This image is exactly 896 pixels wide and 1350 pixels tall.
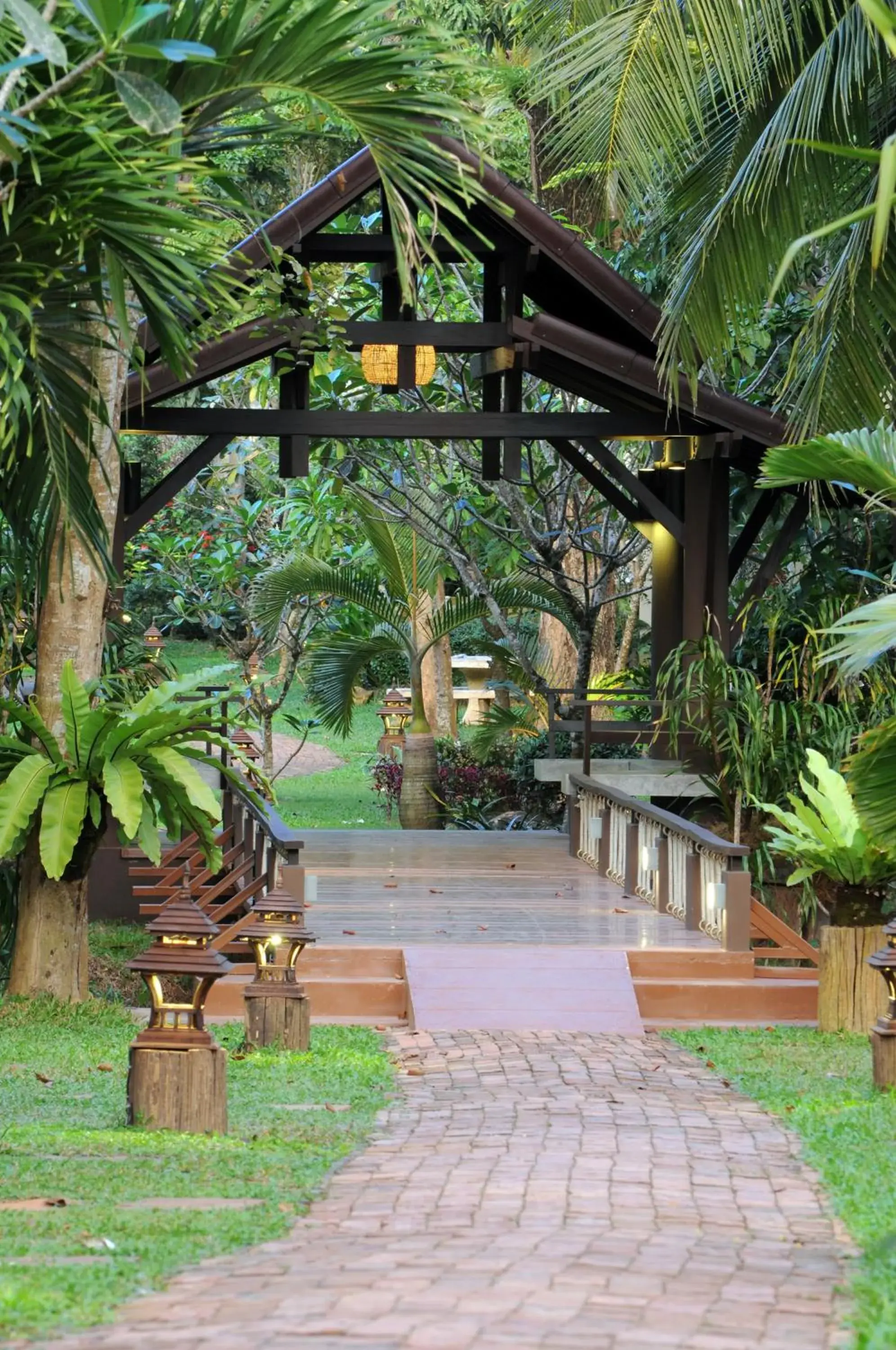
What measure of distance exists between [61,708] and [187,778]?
35.8 inches

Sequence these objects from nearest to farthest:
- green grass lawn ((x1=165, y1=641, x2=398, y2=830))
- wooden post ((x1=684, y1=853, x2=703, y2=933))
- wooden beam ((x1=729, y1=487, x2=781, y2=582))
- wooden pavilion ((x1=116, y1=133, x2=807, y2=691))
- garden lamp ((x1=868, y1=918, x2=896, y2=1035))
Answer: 1. garden lamp ((x1=868, y1=918, x2=896, y2=1035))
2. wooden post ((x1=684, y1=853, x2=703, y2=933))
3. wooden pavilion ((x1=116, y1=133, x2=807, y2=691))
4. wooden beam ((x1=729, y1=487, x2=781, y2=582))
5. green grass lawn ((x1=165, y1=641, x2=398, y2=830))

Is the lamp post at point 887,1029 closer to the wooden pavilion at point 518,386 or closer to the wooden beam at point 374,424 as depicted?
the wooden pavilion at point 518,386

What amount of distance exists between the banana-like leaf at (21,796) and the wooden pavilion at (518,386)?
3.96 metres

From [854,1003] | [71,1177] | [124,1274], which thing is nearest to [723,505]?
[854,1003]

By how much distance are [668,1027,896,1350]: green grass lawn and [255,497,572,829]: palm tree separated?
8.97 metres

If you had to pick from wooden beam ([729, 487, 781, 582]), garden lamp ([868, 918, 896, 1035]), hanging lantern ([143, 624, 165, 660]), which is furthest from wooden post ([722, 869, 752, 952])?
hanging lantern ([143, 624, 165, 660])

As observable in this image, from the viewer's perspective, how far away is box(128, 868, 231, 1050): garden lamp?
254 inches

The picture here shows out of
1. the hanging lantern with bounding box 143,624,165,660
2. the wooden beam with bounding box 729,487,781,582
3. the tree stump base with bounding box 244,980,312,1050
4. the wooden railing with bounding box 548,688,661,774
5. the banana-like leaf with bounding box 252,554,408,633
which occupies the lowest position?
the tree stump base with bounding box 244,980,312,1050

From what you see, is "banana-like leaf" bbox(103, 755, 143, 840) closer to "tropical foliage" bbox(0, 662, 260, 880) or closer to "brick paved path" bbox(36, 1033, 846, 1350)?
"tropical foliage" bbox(0, 662, 260, 880)

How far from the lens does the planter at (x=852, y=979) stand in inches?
366

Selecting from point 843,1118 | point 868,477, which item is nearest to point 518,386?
point 868,477

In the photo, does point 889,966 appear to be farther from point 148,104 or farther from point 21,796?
point 148,104

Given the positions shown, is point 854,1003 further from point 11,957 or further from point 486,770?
point 486,770

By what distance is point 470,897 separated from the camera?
39.6ft
